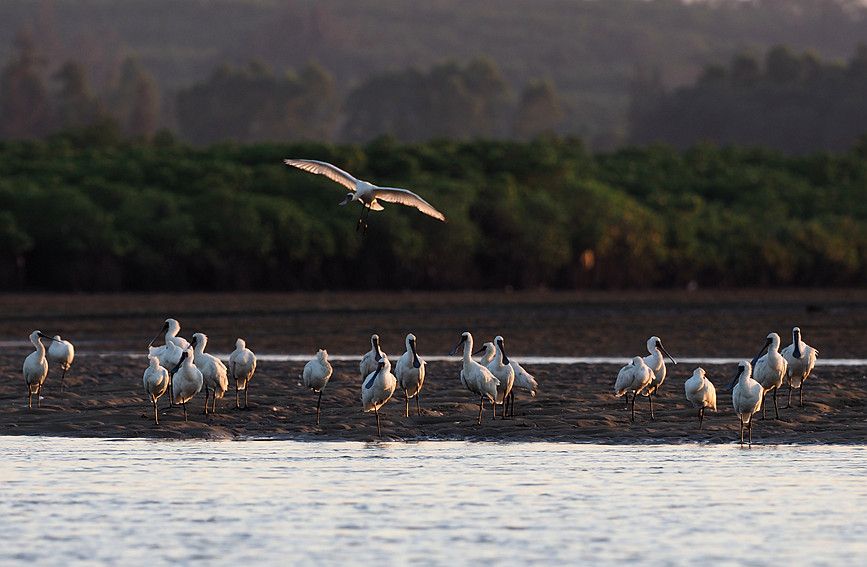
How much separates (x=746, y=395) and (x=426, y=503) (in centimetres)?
560

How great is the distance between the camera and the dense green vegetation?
65812 millimetres

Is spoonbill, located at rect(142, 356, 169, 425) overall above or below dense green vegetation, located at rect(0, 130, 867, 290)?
below

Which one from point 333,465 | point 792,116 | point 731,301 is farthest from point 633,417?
point 792,116

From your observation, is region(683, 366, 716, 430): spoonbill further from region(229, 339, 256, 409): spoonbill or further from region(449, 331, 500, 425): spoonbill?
region(229, 339, 256, 409): spoonbill

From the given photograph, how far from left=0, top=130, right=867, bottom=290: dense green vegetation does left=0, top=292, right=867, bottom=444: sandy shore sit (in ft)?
23.3

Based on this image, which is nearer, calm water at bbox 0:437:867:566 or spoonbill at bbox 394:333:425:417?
calm water at bbox 0:437:867:566

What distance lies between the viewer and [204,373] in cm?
2092

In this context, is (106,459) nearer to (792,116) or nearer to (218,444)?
(218,444)

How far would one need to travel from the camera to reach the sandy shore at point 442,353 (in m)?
20.2

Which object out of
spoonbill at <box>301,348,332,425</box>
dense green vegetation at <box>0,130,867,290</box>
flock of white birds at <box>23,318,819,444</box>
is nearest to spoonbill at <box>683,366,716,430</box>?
flock of white birds at <box>23,318,819,444</box>

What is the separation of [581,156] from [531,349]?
63.5 metres

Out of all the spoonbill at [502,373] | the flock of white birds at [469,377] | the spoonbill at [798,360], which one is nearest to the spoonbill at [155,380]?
the flock of white birds at [469,377]

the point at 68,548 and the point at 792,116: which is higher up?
the point at 792,116

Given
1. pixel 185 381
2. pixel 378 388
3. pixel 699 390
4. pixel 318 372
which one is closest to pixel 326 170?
pixel 318 372
